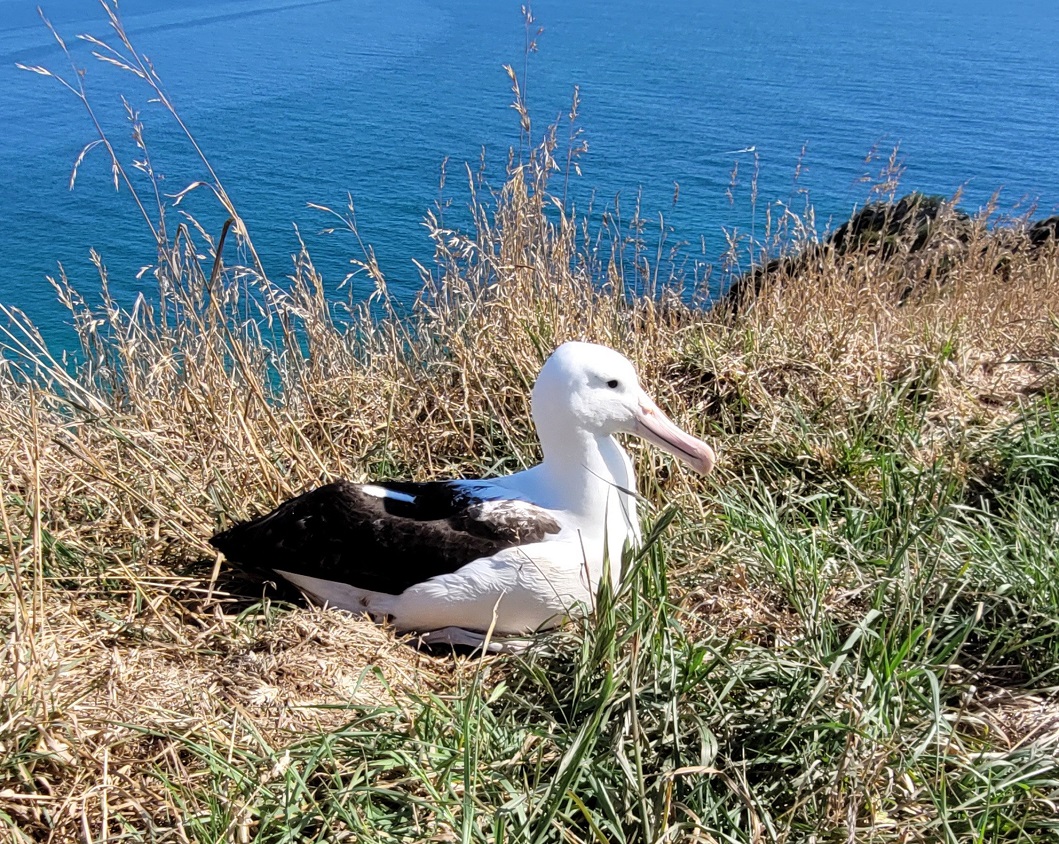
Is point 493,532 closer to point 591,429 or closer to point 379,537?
point 379,537

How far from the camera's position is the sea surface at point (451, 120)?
16.0m

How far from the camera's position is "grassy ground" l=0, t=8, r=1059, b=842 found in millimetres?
2342

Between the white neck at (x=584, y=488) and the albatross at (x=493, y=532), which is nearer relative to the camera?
the albatross at (x=493, y=532)

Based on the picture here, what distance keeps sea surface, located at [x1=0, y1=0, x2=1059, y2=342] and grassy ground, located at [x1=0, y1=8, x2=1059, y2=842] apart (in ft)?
5.17

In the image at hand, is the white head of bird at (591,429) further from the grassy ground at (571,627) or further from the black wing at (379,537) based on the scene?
the grassy ground at (571,627)

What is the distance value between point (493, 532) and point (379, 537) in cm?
38

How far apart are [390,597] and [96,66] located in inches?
1115

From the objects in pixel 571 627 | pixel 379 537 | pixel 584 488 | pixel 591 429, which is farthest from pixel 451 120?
pixel 571 627

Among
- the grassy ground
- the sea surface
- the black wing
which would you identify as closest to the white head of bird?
the black wing

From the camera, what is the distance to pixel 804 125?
24.3 m

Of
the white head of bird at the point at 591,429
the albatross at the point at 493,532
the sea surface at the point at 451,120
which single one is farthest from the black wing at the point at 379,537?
the sea surface at the point at 451,120

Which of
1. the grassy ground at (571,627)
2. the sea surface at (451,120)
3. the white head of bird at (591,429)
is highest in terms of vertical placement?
the white head of bird at (591,429)

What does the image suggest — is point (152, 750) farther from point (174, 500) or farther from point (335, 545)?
point (174, 500)

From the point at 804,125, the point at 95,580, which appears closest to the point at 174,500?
the point at 95,580
